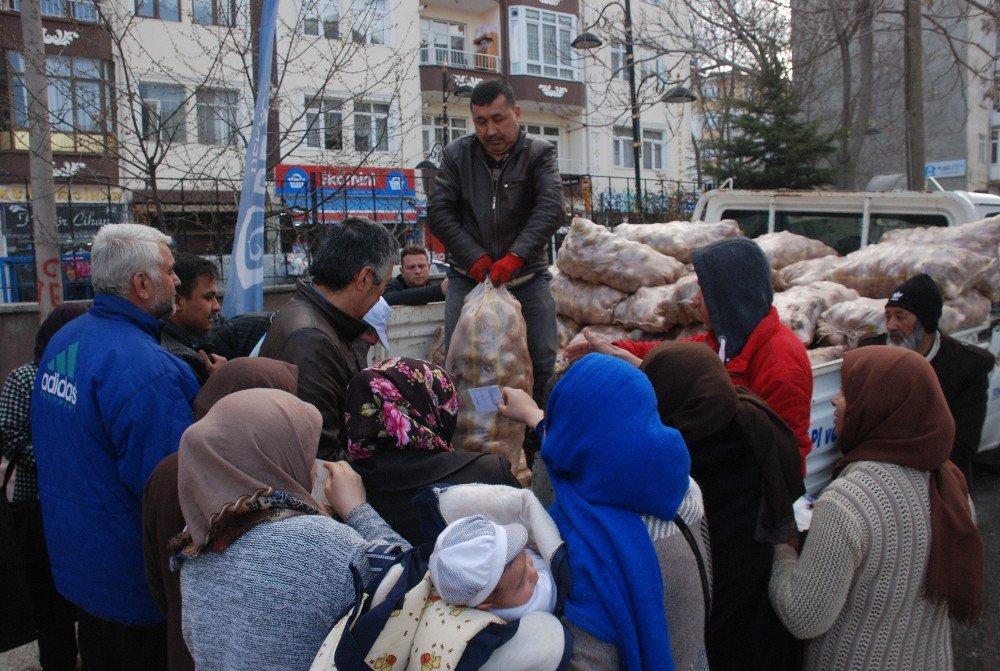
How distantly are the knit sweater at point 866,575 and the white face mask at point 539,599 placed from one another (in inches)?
37.6

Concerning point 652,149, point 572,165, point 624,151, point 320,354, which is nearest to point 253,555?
point 320,354

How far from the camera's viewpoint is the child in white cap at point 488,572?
130 centimetres

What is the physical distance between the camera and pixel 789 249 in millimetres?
5898

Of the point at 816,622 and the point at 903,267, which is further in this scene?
the point at 903,267

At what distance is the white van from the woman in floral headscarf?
5.26m

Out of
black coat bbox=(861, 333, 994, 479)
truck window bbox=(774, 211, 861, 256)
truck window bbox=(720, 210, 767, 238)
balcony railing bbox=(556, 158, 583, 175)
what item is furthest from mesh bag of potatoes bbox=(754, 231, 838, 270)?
balcony railing bbox=(556, 158, 583, 175)

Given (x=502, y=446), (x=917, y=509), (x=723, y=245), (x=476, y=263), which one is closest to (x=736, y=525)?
(x=917, y=509)

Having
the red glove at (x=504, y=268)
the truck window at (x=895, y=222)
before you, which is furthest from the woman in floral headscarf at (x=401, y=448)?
the truck window at (x=895, y=222)

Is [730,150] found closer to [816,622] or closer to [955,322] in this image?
[955,322]

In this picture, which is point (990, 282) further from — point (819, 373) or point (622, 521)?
point (622, 521)

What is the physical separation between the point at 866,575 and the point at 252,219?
361cm

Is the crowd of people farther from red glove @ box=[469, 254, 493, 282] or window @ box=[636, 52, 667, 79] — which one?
window @ box=[636, 52, 667, 79]

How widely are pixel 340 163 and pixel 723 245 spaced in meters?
6.22

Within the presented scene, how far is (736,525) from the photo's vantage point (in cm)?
204
